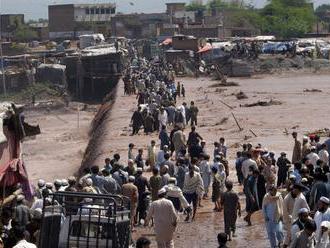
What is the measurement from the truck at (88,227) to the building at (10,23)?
347 ft

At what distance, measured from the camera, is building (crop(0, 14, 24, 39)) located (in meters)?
120

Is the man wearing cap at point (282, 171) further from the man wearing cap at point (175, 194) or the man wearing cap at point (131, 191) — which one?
the man wearing cap at point (131, 191)

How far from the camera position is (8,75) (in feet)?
218

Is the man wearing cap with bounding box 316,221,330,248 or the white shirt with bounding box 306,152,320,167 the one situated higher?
the man wearing cap with bounding box 316,221,330,248

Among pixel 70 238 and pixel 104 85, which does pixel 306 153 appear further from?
pixel 104 85

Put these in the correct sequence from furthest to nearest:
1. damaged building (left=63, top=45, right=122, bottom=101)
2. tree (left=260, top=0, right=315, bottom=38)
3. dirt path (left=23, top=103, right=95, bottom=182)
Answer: tree (left=260, top=0, right=315, bottom=38) < damaged building (left=63, top=45, right=122, bottom=101) < dirt path (left=23, top=103, right=95, bottom=182)

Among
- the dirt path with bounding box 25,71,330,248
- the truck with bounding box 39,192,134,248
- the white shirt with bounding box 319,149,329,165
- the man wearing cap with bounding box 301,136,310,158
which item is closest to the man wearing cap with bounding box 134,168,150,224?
the dirt path with bounding box 25,71,330,248

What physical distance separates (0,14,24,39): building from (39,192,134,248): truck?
105780mm

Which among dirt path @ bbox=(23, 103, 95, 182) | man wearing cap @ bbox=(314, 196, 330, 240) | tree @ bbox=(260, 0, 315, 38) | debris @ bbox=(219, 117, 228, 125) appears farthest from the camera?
tree @ bbox=(260, 0, 315, 38)

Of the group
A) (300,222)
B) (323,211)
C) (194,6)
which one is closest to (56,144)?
(323,211)

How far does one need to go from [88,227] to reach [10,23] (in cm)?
11515

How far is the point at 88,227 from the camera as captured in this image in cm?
1138

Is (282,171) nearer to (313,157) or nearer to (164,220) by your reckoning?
(313,157)

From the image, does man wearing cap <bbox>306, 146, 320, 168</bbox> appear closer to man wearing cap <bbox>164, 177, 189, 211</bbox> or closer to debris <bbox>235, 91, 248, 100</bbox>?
man wearing cap <bbox>164, 177, 189, 211</bbox>
